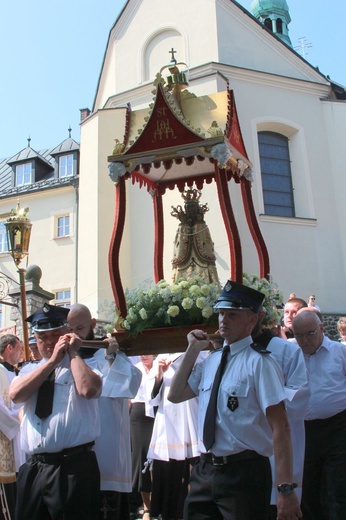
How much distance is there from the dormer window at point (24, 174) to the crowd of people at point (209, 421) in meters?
23.5

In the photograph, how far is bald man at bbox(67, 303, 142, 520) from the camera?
4.98 m

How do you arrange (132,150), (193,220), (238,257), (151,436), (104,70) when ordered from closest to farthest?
(238,257), (132,150), (193,220), (151,436), (104,70)

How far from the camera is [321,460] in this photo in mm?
5340

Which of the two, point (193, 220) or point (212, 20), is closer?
point (193, 220)

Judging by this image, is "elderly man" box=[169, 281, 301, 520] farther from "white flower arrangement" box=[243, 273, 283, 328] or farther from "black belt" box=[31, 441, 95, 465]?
"white flower arrangement" box=[243, 273, 283, 328]

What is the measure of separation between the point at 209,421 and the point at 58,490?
114 centimetres

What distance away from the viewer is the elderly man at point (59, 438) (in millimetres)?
4043

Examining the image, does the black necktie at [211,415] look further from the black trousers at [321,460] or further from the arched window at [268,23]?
the arched window at [268,23]

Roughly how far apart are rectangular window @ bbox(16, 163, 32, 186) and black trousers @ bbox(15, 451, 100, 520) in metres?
25.5

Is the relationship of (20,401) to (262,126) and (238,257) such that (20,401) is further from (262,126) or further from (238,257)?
(262,126)

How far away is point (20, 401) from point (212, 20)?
16779 millimetres

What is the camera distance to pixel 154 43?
64.4 ft

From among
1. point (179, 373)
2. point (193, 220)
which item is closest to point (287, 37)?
point (193, 220)

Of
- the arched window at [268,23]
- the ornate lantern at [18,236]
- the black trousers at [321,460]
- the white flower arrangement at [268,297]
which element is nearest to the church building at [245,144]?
the ornate lantern at [18,236]
